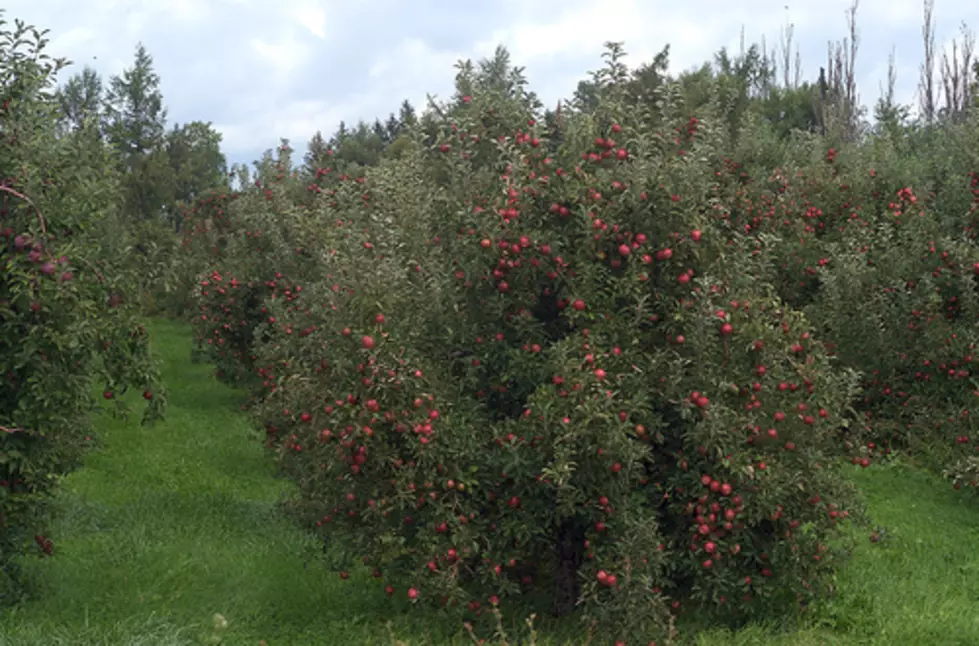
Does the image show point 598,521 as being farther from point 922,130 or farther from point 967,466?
point 922,130

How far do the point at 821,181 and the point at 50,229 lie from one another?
1217 centimetres

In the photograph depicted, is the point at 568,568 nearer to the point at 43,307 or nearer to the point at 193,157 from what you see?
the point at 43,307

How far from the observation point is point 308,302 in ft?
31.2

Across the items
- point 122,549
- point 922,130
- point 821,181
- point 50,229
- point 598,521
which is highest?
point 922,130

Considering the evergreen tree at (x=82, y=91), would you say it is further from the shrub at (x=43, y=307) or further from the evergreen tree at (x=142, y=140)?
the shrub at (x=43, y=307)

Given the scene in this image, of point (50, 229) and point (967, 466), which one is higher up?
point (50, 229)

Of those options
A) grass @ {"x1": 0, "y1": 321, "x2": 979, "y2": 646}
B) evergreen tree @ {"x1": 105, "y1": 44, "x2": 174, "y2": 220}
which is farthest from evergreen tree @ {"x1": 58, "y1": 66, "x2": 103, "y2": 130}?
grass @ {"x1": 0, "y1": 321, "x2": 979, "y2": 646}

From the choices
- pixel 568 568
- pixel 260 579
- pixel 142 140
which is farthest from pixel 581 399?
pixel 142 140

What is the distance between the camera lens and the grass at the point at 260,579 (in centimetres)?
627

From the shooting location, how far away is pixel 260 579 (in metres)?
7.53

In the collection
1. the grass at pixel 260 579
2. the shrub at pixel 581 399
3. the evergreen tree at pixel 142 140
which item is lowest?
the grass at pixel 260 579

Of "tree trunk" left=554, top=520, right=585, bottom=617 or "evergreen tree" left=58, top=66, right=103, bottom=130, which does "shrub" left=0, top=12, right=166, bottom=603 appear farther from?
"evergreen tree" left=58, top=66, right=103, bottom=130

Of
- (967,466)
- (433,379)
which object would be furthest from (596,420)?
(967,466)

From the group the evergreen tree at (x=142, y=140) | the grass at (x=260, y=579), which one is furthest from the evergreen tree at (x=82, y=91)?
the grass at (x=260, y=579)
